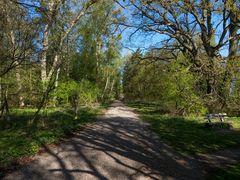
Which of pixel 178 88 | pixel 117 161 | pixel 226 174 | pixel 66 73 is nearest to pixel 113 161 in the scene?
pixel 117 161

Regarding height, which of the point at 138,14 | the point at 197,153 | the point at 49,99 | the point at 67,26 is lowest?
the point at 197,153

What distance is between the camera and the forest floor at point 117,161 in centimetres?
579

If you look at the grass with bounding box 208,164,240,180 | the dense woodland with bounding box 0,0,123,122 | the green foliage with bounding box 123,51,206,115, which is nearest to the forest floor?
the grass with bounding box 208,164,240,180

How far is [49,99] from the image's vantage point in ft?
43.2

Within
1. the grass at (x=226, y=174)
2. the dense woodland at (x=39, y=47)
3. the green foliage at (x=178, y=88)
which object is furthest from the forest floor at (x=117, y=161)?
the dense woodland at (x=39, y=47)

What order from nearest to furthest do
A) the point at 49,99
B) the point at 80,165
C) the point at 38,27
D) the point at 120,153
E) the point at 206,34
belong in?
1. the point at 80,165
2. the point at 120,153
3. the point at 38,27
4. the point at 49,99
5. the point at 206,34

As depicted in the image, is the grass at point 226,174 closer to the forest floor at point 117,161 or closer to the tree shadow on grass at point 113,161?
the forest floor at point 117,161

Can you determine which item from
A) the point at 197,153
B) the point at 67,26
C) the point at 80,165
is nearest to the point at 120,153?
the point at 80,165

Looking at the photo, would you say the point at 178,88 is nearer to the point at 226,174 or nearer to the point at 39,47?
the point at 226,174

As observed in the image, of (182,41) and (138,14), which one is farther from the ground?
(138,14)

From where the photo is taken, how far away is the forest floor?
19.0ft

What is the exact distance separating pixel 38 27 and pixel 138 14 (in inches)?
395

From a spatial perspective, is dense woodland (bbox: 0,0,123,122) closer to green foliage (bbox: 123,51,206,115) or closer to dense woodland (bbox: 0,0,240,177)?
dense woodland (bbox: 0,0,240,177)

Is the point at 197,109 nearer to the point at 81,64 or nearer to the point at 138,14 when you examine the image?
the point at 138,14
